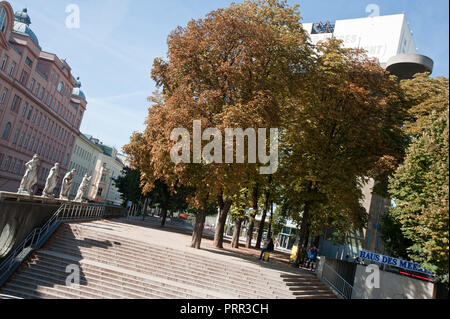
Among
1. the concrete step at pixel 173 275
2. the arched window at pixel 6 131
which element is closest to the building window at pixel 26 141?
the arched window at pixel 6 131

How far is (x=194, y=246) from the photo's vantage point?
22281 mm

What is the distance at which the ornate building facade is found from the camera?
42469mm

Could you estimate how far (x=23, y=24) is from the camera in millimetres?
48531

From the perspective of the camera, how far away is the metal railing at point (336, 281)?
20.4 m

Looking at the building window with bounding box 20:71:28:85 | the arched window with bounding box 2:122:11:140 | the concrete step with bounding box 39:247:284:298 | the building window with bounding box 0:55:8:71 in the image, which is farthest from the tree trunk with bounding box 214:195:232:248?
the building window with bounding box 20:71:28:85

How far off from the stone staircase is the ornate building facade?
3093cm

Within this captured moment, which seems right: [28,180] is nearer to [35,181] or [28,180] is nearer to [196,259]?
[35,181]

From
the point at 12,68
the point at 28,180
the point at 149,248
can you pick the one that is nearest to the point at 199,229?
the point at 149,248

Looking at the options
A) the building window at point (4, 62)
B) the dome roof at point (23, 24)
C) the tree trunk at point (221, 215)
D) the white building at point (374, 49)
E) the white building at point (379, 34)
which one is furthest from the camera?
the white building at point (379, 34)

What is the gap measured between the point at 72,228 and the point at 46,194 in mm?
4843

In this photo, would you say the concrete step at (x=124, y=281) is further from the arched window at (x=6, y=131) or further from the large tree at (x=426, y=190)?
the arched window at (x=6, y=131)

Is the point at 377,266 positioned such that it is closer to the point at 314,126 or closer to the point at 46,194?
the point at 314,126

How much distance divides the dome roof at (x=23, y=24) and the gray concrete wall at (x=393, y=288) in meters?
48.4

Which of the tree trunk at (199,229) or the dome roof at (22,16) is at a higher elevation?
the dome roof at (22,16)
